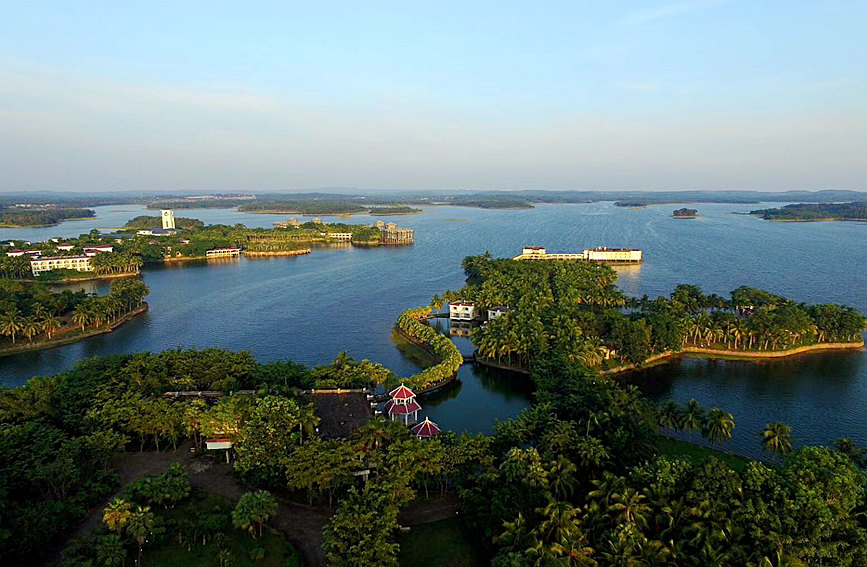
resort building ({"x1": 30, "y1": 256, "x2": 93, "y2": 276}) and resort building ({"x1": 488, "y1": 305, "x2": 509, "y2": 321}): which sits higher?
resort building ({"x1": 30, "y1": 256, "x2": 93, "y2": 276})

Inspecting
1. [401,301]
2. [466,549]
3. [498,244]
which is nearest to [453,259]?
[498,244]

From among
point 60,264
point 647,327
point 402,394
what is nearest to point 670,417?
point 402,394

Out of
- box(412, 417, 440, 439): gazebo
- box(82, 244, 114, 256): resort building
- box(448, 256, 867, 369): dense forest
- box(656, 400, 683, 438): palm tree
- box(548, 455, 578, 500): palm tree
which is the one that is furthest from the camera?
box(82, 244, 114, 256): resort building

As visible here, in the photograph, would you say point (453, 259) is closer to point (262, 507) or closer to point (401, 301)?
point (401, 301)

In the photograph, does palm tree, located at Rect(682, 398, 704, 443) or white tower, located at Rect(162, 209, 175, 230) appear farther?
white tower, located at Rect(162, 209, 175, 230)

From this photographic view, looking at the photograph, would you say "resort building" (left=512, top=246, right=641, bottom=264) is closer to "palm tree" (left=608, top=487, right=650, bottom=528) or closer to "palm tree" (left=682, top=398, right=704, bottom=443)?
"palm tree" (left=682, top=398, right=704, bottom=443)

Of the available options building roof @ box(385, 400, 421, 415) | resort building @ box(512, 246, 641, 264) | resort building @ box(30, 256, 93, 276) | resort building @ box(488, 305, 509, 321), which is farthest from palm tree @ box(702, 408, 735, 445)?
resort building @ box(30, 256, 93, 276)

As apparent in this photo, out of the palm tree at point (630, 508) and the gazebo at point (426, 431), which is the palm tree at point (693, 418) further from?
the gazebo at point (426, 431)
